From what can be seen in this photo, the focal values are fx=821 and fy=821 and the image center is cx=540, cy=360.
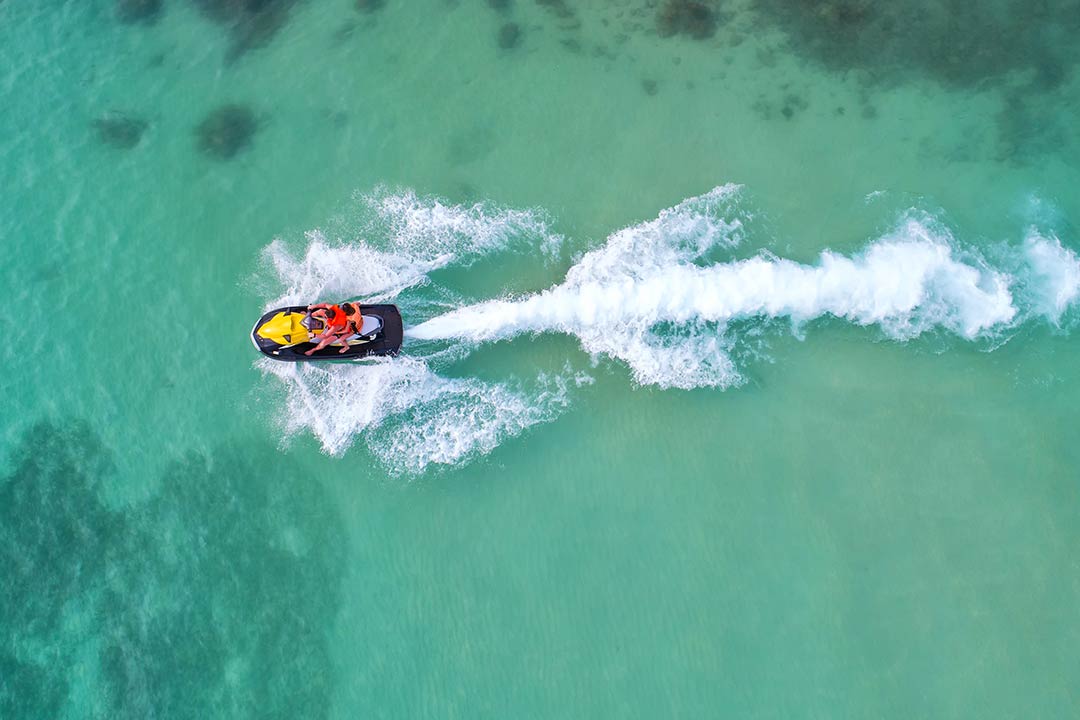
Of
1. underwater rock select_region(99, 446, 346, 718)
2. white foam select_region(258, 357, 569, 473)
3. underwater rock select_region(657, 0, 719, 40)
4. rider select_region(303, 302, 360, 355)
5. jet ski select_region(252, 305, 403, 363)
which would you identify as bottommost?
underwater rock select_region(99, 446, 346, 718)

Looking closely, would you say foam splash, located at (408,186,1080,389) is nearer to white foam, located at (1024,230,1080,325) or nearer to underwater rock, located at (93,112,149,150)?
white foam, located at (1024,230,1080,325)

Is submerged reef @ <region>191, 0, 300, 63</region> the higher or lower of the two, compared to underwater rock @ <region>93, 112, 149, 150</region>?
higher

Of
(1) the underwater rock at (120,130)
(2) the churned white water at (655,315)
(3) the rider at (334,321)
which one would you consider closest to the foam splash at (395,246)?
(2) the churned white water at (655,315)

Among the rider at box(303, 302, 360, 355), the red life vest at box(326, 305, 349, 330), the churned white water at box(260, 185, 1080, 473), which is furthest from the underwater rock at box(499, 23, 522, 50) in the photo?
the red life vest at box(326, 305, 349, 330)

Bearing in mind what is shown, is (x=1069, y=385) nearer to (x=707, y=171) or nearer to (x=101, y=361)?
(x=707, y=171)

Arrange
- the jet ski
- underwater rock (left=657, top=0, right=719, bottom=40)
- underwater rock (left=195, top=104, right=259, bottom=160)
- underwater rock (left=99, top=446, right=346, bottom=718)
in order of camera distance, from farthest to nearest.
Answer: underwater rock (left=195, top=104, right=259, bottom=160) < underwater rock (left=657, top=0, right=719, bottom=40) < underwater rock (left=99, top=446, right=346, bottom=718) < the jet ski

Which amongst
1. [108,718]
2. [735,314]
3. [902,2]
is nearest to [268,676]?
[108,718]

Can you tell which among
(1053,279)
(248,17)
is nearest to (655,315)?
(1053,279)

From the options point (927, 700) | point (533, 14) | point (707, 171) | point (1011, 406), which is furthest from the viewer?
point (533, 14)
